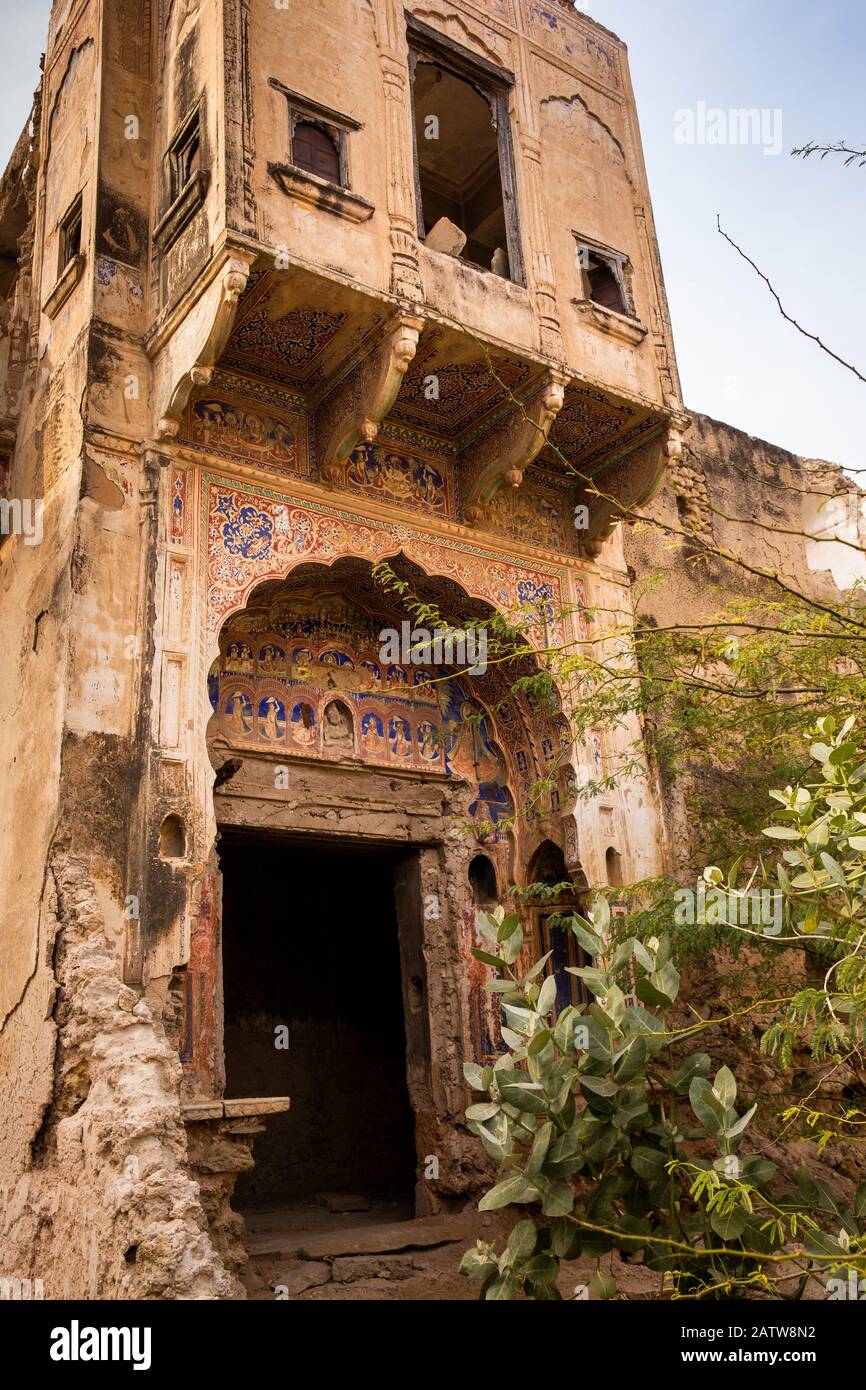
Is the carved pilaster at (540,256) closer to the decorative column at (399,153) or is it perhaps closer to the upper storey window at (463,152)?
the upper storey window at (463,152)

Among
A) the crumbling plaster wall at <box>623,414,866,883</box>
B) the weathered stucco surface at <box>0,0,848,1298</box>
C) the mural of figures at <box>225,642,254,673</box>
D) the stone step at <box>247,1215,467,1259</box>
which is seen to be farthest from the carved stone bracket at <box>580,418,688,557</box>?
the stone step at <box>247,1215,467,1259</box>

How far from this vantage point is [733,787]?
863cm

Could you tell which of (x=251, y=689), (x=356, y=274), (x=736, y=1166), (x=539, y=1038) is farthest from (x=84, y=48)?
(x=736, y=1166)

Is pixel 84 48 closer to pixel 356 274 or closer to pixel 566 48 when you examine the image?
pixel 356 274

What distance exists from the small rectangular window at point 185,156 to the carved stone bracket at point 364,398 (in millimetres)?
1433

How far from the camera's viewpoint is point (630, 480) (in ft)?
27.8

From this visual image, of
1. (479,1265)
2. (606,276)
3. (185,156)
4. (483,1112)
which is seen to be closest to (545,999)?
(483,1112)

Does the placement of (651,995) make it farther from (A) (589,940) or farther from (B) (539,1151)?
(B) (539,1151)

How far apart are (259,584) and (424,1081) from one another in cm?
341

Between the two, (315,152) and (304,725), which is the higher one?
(315,152)

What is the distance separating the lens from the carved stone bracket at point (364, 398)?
6824mm

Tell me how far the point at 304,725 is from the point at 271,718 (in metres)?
0.25

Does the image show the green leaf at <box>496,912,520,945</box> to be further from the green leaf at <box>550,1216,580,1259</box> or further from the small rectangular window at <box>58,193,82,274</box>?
→ the small rectangular window at <box>58,193,82,274</box>

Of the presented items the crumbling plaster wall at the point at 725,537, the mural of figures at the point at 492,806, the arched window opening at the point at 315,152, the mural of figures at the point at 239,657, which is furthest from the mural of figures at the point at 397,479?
the mural of figures at the point at 492,806
